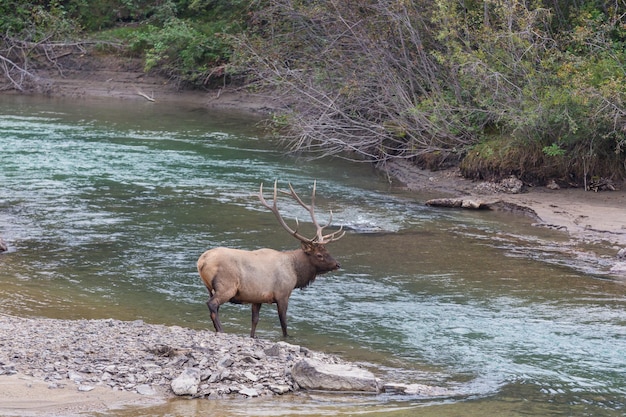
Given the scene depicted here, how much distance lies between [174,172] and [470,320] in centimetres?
1205

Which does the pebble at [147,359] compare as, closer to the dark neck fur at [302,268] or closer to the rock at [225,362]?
the rock at [225,362]

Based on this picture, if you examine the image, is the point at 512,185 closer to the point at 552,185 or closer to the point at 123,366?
the point at 552,185

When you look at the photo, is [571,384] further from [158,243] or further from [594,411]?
[158,243]

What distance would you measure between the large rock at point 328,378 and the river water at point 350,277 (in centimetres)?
19

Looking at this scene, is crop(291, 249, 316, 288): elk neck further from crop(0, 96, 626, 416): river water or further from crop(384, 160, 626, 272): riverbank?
crop(384, 160, 626, 272): riverbank

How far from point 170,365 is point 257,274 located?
2.21 metres

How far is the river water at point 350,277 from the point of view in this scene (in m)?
9.65

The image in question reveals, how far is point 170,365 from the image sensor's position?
8.88 meters

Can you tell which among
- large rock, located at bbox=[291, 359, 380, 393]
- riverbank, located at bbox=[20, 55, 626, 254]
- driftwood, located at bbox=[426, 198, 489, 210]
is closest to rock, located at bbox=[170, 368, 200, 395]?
large rock, located at bbox=[291, 359, 380, 393]

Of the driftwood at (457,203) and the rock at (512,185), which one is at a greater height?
the rock at (512,185)

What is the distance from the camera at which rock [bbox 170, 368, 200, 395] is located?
8336 mm

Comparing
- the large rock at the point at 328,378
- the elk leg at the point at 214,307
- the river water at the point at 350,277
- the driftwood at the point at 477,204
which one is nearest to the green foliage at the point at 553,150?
the driftwood at the point at 477,204

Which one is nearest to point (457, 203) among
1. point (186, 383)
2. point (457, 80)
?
point (457, 80)

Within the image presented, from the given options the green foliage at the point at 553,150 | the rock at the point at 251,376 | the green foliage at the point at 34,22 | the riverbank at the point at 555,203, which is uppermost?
the green foliage at the point at 34,22
